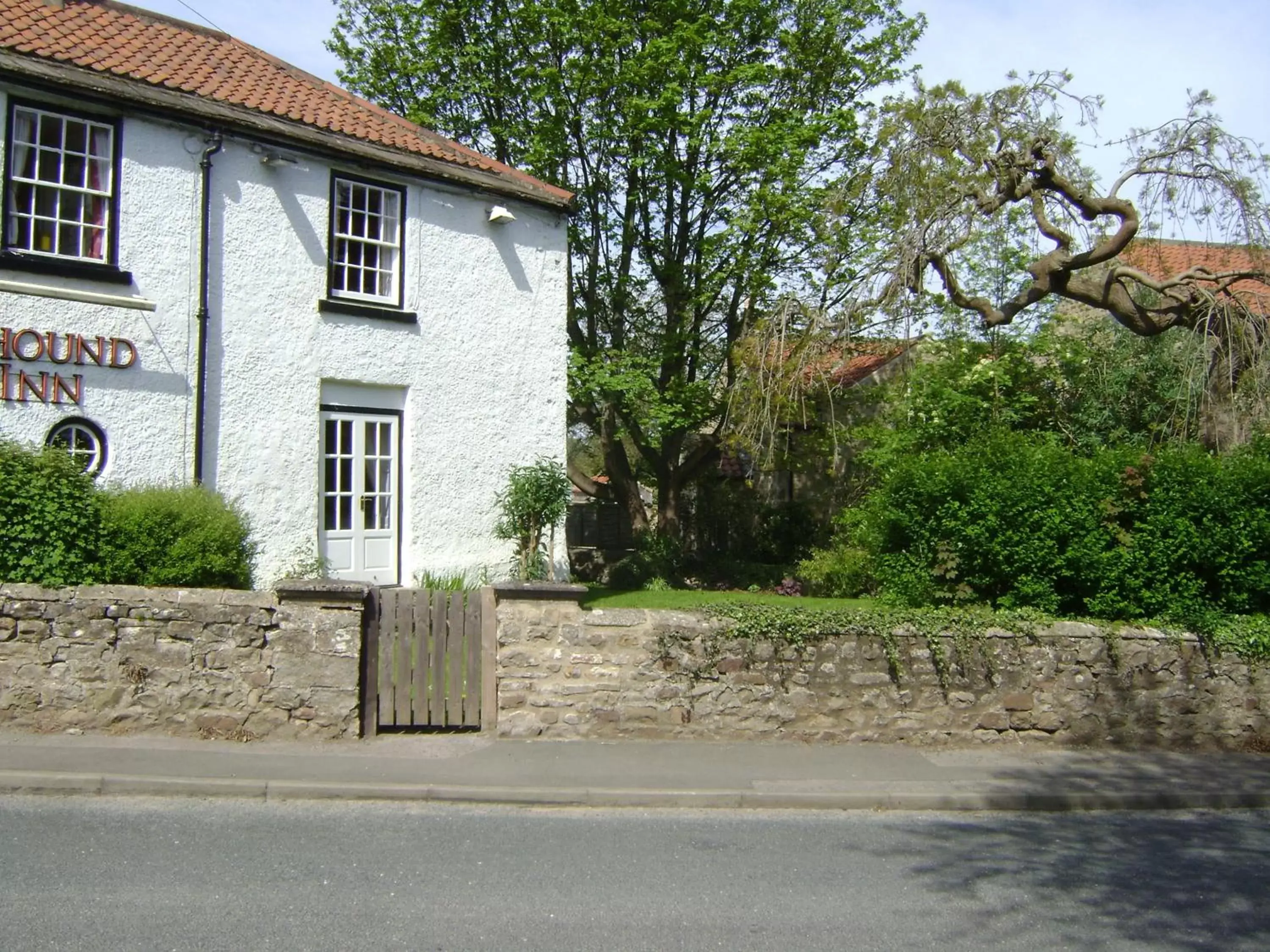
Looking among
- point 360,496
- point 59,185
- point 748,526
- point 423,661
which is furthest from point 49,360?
point 748,526

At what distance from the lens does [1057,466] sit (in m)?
10.6

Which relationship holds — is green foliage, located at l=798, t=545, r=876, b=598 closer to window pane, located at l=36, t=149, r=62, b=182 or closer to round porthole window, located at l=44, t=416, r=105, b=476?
round porthole window, located at l=44, t=416, r=105, b=476

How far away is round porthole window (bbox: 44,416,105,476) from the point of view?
11.6 metres

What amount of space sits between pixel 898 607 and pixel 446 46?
48.6 ft

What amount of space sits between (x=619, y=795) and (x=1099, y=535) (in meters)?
5.49

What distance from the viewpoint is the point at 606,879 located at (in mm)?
6270

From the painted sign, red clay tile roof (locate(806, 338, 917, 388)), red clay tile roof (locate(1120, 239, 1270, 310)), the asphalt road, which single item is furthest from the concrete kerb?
red clay tile roof (locate(806, 338, 917, 388))

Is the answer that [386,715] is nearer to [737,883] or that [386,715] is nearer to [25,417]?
[737,883]

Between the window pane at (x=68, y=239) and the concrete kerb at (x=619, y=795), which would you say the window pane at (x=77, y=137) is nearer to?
the window pane at (x=68, y=239)

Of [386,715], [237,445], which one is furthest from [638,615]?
[237,445]

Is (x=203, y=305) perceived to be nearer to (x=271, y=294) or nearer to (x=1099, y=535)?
(x=271, y=294)

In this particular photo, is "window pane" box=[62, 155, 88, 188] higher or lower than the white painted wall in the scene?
higher

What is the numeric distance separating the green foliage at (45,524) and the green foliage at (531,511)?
5873 millimetres

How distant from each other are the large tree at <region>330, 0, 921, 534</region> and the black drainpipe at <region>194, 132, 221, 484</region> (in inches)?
294
